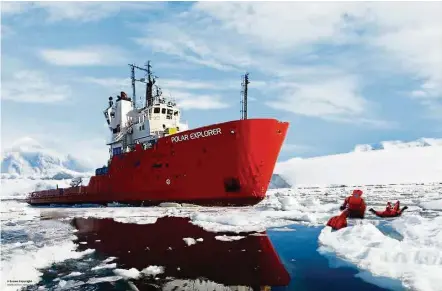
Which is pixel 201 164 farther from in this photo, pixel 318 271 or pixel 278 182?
pixel 278 182

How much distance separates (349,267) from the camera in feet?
21.5

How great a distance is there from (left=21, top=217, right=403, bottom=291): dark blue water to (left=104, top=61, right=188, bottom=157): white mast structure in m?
13.6

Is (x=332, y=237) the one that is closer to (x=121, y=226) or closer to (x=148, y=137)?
(x=121, y=226)

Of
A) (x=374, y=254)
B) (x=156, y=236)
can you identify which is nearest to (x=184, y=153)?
(x=156, y=236)

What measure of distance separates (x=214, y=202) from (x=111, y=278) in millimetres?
14436

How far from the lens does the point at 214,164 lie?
19656 mm

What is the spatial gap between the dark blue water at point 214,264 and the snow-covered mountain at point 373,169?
62.4m

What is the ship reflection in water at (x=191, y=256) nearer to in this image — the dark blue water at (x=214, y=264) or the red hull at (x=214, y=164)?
the dark blue water at (x=214, y=264)

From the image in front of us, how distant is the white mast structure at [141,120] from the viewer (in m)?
25.1

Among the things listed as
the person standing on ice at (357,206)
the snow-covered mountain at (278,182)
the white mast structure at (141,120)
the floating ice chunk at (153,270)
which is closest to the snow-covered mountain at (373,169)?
the snow-covered mountain at (278,182)

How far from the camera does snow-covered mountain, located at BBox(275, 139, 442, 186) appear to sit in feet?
240

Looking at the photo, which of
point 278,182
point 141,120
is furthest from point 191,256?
point 278,182

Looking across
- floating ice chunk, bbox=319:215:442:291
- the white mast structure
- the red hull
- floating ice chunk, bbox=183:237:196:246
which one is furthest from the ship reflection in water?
the white mast structure

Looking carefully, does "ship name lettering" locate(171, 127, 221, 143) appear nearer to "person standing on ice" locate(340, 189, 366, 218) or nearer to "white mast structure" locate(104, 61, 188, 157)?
"white mast structure" locate(104, 61, 188, 157)
